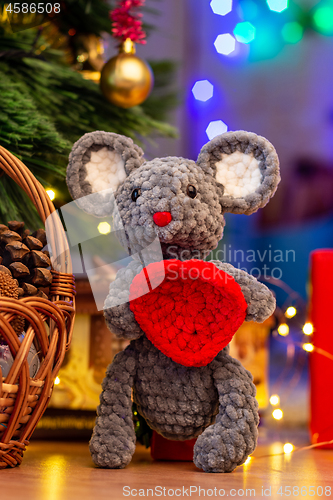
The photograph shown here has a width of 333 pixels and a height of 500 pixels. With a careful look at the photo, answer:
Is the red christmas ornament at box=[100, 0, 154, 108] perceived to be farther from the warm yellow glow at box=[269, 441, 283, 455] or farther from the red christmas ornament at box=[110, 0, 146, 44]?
the warm yellow glow at box=[269, 441, 283, 455]

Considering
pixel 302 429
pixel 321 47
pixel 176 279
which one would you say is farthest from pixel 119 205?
pixel 321 47

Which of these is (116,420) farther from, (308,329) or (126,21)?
(126,21)

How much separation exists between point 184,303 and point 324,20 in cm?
139

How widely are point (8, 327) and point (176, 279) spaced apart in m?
0.19

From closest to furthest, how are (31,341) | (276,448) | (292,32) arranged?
1. (31,341)
2. (276,448)
3. (292,32)

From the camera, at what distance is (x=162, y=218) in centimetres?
53

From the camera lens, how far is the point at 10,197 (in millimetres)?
707

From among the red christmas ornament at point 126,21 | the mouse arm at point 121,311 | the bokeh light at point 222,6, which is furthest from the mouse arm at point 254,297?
the bokeh light at point 222,6

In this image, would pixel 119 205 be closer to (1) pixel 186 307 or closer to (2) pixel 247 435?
(1) pixel 186 307

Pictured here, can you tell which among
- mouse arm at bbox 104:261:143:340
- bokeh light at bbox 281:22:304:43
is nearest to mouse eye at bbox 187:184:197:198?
mouse arm at bbox 104:261:143:340

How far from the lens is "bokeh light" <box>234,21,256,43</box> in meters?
1.29

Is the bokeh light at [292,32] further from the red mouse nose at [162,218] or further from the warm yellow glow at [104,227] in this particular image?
the red mouse nose at [162,218]

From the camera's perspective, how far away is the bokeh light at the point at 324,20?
148 centimetres

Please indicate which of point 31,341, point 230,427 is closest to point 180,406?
point 230,427
